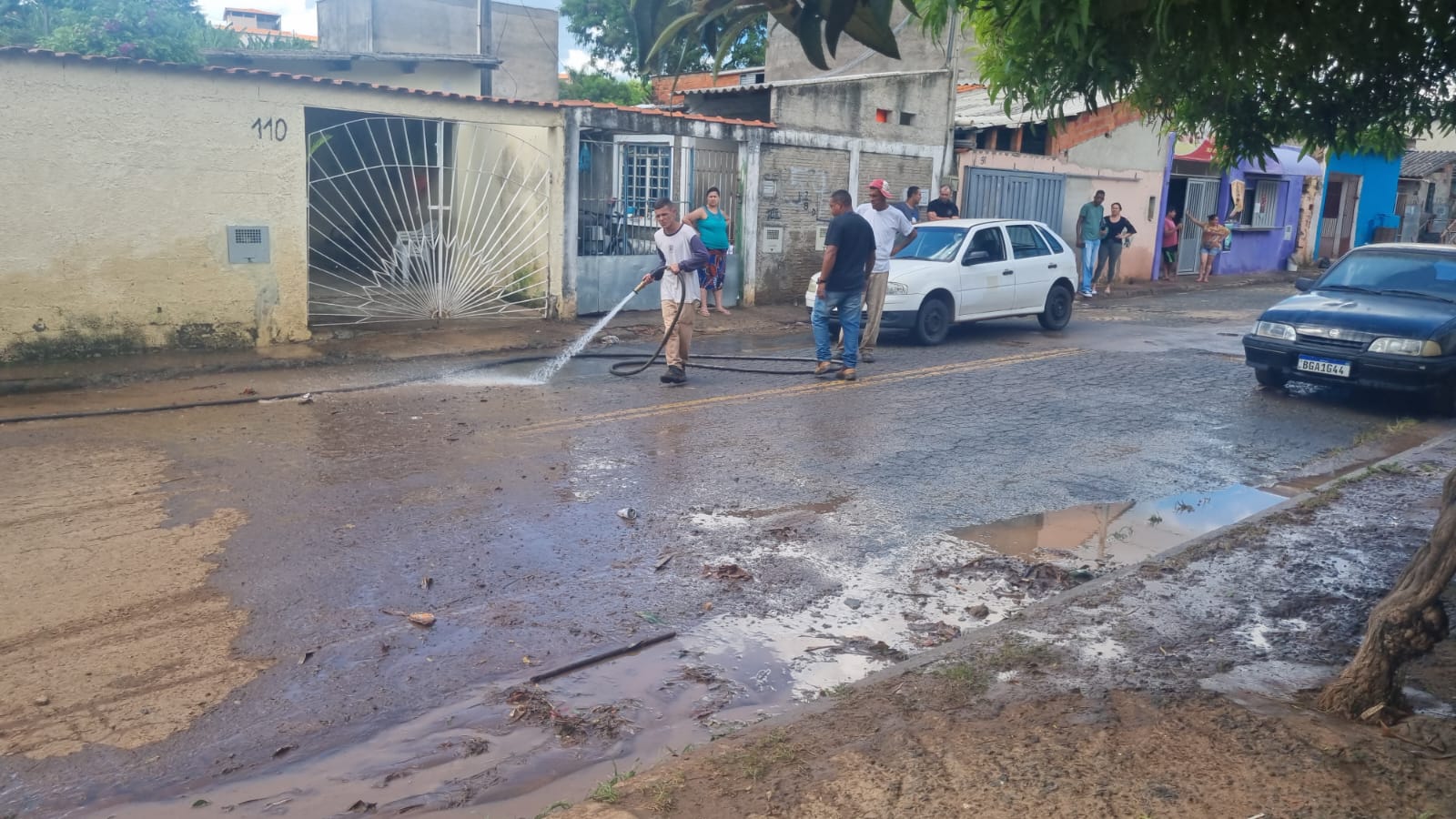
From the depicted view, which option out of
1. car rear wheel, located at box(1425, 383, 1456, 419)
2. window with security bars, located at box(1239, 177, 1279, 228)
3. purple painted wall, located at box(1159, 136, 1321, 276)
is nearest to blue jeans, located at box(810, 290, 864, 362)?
car rear wheel, located at box(1425, 383, 1456, 419)

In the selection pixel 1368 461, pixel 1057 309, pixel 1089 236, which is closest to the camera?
pixel 1368 461

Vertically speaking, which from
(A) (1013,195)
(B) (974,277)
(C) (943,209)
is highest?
(A) (1013,195)

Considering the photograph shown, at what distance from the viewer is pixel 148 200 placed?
11.4 metres

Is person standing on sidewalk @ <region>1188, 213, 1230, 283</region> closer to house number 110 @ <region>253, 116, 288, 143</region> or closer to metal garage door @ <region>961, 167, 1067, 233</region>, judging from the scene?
metal garage door @ <region>961, 167, 1067, 233</region>

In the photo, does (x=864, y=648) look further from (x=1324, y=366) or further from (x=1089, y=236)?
(x=1089, y=236)

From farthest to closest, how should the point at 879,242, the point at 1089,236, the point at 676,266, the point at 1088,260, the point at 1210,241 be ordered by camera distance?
the point at 1210,241, the point at 1088,260, the point at 1089,236, the point at 879,242, the point at 676,266

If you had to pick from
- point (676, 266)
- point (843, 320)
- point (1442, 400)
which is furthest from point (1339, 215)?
point (676, 266)

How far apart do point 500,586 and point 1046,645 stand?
2.59 m

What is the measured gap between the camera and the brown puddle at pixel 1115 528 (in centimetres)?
660

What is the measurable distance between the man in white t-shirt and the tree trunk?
858 cm

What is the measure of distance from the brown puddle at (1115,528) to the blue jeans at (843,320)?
4.00 metres

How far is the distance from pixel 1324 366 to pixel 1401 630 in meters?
7.38

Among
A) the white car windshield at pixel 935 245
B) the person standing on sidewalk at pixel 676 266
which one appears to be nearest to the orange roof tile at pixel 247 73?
the white car windshield at pixel 935 245

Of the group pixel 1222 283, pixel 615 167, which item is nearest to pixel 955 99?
pixel 615 167
